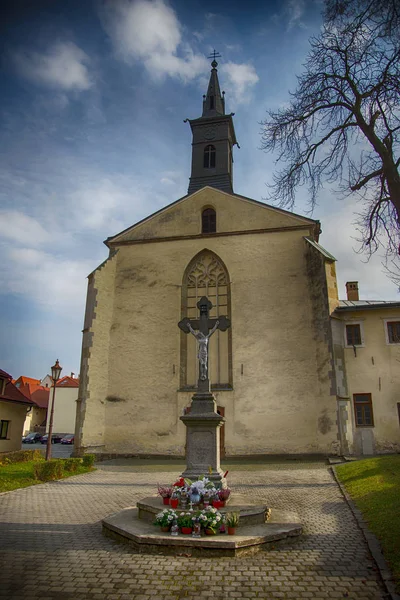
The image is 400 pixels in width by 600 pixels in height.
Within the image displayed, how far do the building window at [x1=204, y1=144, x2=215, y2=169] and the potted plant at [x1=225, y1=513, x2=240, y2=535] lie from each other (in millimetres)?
23171

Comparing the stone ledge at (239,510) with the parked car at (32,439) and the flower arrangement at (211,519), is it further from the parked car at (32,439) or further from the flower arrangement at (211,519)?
the parked car at (32,439)

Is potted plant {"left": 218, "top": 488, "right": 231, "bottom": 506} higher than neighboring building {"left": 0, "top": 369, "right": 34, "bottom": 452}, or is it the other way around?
neighboring building {"left": 0, "top": 369, "right": 34, "bottom": 452}

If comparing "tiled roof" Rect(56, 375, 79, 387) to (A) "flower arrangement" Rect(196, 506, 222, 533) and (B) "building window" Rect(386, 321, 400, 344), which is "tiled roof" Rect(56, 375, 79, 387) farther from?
(A) "flower arrangement" Rect(196, 506, 222, 533)

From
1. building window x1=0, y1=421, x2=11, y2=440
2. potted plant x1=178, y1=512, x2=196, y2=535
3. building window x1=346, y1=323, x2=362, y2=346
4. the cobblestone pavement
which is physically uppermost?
building window x1=346, y1=323, x2=362, y2=346

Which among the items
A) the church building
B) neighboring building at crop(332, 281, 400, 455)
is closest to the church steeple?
the church building

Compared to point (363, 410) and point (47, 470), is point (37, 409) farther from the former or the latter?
point (363, 410)

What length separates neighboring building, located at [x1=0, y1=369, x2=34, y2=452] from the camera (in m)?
21.0

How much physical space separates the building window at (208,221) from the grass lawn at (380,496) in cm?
1303

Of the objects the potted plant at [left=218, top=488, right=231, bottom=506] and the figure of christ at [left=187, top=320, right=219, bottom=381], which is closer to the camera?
the potted plant at [left=218, top=488, right=231, bottom=506]

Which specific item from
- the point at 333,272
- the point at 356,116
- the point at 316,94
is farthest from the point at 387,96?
the point at 333,272

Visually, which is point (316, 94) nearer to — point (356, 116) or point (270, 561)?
point (356, 116)

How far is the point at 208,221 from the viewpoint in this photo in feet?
75.6

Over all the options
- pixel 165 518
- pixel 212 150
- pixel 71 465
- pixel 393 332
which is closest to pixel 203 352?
pixel 165 518

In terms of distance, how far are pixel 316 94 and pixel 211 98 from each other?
23.7 meters
